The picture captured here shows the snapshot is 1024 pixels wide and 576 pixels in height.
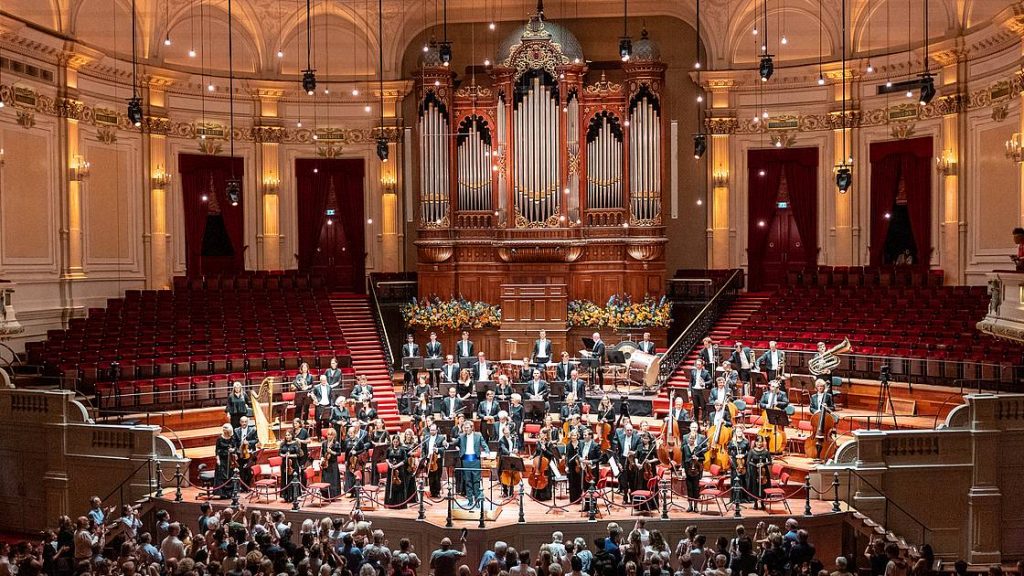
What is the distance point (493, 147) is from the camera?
2227cm

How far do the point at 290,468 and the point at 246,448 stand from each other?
29.1 inches

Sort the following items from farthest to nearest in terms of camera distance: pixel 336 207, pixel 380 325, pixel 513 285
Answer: pixel 336 207 → pixel 513 285 → pixel 380 325

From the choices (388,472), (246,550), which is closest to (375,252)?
(388,472)

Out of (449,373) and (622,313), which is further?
(622,313)

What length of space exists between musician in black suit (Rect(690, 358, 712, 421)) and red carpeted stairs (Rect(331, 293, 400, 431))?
17.8 feet

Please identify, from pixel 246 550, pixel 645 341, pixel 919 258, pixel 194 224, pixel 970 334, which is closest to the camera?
pixel 246 550

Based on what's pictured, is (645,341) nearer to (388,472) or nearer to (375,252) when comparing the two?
(388,472)

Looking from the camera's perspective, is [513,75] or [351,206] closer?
[513,75]

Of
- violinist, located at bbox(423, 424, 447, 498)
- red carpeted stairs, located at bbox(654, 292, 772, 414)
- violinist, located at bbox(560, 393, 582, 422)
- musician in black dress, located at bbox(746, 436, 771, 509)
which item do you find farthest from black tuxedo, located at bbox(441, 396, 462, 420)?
musician in black dress, located at bbox(746, 436, 771, 509)

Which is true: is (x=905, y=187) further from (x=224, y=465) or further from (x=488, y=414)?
(x=224, y=465)

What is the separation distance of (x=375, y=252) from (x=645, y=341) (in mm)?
8227

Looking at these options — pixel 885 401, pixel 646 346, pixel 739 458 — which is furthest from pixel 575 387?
pixel 885 401

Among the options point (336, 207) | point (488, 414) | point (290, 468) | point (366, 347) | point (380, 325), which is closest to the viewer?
point (290, 468)

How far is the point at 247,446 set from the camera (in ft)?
48.0
